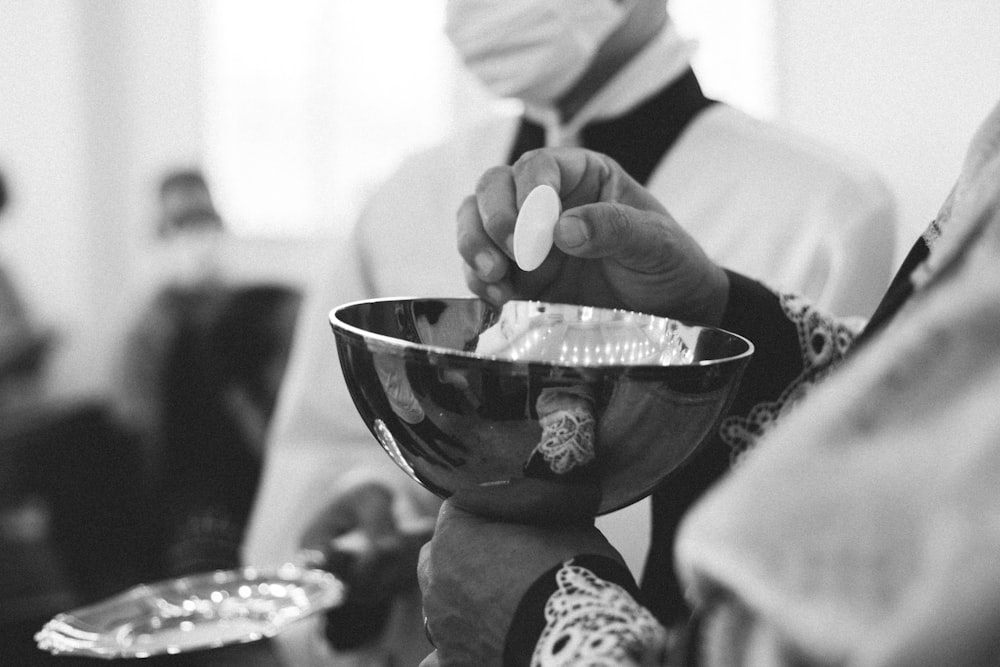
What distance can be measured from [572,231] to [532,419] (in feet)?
0.49

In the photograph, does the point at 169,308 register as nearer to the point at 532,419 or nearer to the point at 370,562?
the point at 370,562

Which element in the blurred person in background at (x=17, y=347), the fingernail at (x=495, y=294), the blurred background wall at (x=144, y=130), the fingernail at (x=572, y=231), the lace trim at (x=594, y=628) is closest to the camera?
the lace trim at (x=594, y=628)

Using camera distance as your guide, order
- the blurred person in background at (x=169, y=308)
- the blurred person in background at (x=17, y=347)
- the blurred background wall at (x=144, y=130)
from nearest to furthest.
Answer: the blurred person in background at (x=169, y=308) → the blurred person in background at (x=17, y=347) → the blurred background wall at (x=144, y=130)

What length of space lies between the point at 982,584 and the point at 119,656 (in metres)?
0.54

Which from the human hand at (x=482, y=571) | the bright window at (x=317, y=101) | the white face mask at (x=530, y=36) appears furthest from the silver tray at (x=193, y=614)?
the bright window at (x=317, y=101)

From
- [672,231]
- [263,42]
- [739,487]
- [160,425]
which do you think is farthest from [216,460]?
[739,487]

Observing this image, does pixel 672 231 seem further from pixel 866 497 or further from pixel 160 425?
pixel 160 425

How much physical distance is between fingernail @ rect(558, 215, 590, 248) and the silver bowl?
11cm

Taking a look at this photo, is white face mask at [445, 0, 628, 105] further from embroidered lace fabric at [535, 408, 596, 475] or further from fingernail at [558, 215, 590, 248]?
embroidered lace fabric at [535, 408, 596, 475]

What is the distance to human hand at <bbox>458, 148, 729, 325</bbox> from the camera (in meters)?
0.62

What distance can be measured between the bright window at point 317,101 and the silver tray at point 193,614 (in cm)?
402

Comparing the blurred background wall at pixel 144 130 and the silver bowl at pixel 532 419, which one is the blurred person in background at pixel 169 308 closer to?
the blurred background wall at pixel 144 130

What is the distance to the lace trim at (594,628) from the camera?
0.42m

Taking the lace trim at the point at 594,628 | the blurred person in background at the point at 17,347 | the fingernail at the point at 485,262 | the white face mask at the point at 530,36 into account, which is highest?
the white face mask at the point at 530,36
